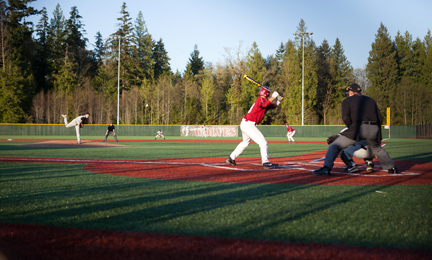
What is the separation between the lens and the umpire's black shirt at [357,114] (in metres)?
7.19

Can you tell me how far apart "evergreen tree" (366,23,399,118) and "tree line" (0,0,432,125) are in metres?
0.19

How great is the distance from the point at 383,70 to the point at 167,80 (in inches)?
1705

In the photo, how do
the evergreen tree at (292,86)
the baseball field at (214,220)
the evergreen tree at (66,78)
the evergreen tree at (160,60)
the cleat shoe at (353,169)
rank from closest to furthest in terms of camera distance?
the baseball field at (214,220) < the cleat shoe at (353,169) < the evergreen tree at (292,86) < the evergreen tree at (66,78) < the evergreen tree at (160,60)

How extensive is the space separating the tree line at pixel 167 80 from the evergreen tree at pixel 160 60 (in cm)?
182

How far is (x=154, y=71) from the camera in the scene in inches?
2899

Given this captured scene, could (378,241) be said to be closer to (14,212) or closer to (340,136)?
(14,212)

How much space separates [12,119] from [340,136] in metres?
57.2

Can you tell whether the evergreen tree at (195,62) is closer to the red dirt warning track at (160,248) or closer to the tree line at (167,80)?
the tree line at (167,80)

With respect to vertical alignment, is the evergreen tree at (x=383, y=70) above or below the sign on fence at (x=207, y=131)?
above

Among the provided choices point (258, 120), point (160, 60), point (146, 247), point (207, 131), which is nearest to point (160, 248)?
point (146, 247)

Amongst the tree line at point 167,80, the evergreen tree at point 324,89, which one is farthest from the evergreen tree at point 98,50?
the evergreen tree at point 324,89

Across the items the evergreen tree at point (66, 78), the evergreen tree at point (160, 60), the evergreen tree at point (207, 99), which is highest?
the evergreen tree at point (160, 60)

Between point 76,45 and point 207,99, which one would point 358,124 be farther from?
point 76,45

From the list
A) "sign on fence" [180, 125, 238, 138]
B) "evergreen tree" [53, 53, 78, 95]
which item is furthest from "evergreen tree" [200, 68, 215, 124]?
"evergreen tree" [53, 53, 78, 95]
